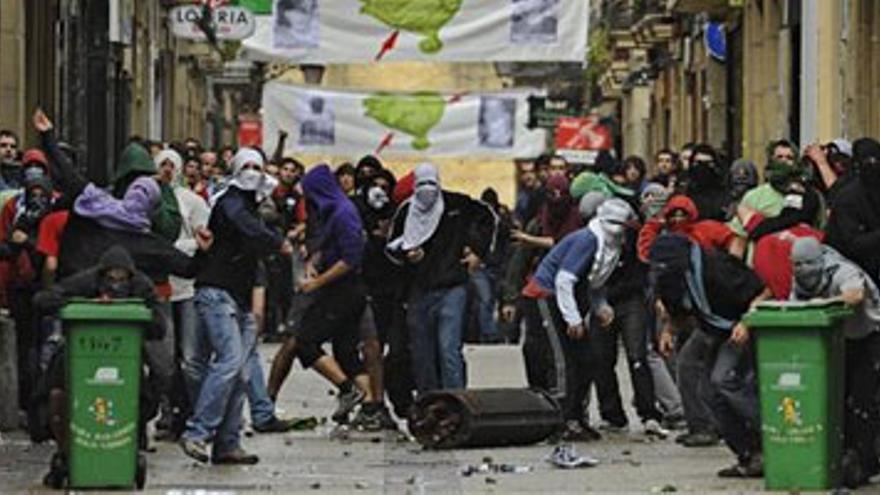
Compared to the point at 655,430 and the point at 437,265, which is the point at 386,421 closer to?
the point at 437,265

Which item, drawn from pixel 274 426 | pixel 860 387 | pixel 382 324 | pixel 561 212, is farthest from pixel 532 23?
pixel 860 387

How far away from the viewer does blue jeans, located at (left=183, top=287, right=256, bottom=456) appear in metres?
17.8

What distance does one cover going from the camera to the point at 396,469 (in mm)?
18125

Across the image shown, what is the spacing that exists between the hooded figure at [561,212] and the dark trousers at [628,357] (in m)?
1.06

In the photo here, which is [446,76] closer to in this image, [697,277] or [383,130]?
[383,130]

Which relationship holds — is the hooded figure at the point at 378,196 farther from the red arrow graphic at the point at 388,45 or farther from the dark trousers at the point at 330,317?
the red arrow graphic at the point at 388,45

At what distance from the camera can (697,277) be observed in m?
17.8

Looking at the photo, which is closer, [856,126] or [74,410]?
[74,410]

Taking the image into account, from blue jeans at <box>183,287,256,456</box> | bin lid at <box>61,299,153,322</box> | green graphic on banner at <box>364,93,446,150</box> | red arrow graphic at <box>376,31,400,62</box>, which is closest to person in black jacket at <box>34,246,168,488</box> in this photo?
bin lid at <box>61,299,153,322</box>

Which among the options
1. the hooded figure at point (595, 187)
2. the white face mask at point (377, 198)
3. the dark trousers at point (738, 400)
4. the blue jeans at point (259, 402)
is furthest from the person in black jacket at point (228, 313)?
the hooded figure at point (595, 187)

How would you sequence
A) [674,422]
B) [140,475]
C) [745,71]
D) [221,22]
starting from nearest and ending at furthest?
[140,475] < [674,422] < [221,22] < [745,71]

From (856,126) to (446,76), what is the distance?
25.4 metres

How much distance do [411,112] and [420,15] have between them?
130 cm

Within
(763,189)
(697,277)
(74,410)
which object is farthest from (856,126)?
(74,410)
